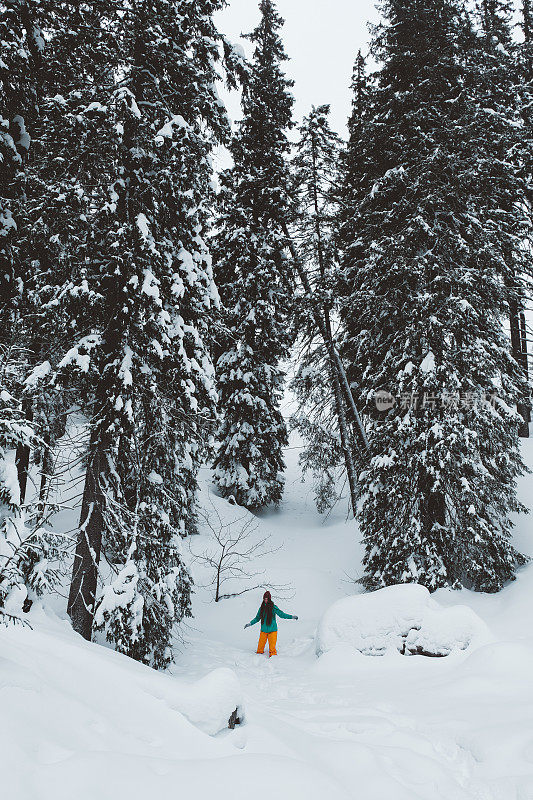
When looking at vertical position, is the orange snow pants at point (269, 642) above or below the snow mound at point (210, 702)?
below

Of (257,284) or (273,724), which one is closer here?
(273,724)

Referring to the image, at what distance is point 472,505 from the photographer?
396 inches

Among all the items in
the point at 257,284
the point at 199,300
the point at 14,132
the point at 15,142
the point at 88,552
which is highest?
the point at 14,132

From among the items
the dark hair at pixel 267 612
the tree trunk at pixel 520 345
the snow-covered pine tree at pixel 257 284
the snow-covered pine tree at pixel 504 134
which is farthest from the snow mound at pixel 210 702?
the tree trunk at pixel 520 345

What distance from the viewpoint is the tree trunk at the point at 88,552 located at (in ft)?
23.6

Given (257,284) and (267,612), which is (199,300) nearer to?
(267,612)

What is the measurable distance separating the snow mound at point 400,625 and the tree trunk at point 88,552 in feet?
14.1

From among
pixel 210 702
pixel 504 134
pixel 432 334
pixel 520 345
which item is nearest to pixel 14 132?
pixel 432 334

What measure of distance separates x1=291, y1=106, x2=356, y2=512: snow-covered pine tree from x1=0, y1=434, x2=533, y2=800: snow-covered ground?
979 centimetres

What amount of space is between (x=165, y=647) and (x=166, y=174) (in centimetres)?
783

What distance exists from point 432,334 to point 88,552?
8265 mm

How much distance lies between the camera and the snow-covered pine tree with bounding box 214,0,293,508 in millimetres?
18531

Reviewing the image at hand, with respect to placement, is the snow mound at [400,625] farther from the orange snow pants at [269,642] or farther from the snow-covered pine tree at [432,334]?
the snow-covered pine tree at [432,334]

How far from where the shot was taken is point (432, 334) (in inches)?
424
